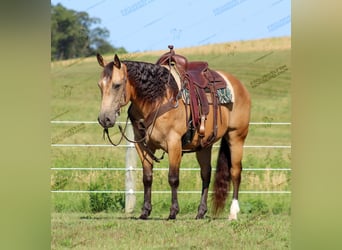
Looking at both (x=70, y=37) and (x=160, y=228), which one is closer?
(x=160, y=228)

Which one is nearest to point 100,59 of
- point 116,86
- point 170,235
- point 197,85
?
point 116,86

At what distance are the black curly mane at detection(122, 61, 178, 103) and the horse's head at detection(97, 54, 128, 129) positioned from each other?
0.24 metres

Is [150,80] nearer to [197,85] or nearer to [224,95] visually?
[197,85]

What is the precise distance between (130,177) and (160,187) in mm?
1053

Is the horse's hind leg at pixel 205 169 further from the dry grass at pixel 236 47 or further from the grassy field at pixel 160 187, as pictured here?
the dry grass at pixel 236 47

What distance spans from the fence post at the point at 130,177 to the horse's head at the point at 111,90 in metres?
2.70

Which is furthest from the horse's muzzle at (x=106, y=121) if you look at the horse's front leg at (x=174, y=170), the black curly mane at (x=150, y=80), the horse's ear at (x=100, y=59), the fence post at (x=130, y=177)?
the fence post at (x=130, y=177)

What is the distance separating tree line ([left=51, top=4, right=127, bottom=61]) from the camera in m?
22.9

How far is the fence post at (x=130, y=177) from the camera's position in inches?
331

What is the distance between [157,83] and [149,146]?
0.71 metres

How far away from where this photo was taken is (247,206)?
845 cm

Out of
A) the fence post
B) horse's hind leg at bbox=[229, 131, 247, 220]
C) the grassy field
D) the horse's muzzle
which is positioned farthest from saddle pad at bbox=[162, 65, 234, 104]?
the fence post
